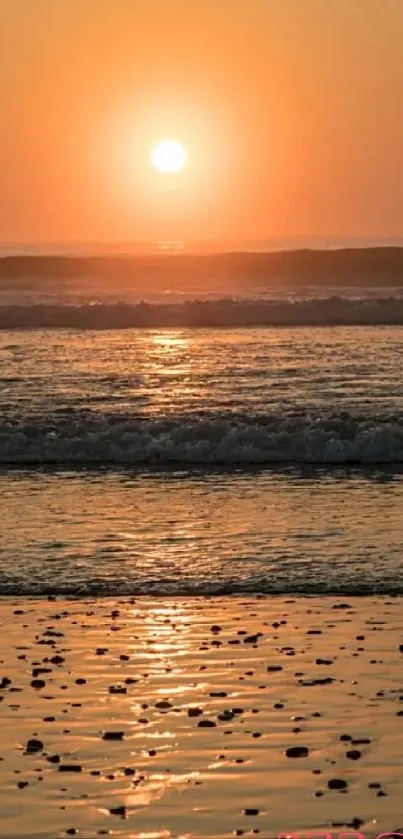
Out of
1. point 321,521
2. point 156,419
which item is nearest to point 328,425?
point 156,419

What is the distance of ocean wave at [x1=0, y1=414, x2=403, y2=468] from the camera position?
76.9ft

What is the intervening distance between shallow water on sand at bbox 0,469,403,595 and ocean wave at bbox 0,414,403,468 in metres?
1.93

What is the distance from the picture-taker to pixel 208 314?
5122 centimetres

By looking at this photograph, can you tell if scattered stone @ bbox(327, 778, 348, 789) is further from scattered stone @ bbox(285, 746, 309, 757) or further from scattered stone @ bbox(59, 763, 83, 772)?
scattered stone @ bbox(59, 763, 83, 772)

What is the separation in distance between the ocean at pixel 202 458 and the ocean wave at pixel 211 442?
3 centimetres

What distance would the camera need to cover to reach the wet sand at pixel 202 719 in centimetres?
813

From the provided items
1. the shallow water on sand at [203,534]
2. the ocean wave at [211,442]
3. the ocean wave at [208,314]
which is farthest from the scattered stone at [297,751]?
the ocean wave at [208,314]

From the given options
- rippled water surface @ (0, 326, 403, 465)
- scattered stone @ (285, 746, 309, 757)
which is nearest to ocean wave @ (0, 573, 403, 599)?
scattered stone @ (285, 746, 309, 757)

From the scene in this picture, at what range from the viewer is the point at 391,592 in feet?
44.5

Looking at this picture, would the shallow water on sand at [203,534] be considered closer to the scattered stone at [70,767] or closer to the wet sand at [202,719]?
the wet sand at [202,719]

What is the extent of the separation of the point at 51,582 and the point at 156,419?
37.6 feet

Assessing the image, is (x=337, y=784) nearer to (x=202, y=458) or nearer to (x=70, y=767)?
(x=70, y=767)

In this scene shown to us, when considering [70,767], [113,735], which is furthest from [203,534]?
[70,767]

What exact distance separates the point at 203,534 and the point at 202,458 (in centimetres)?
725
